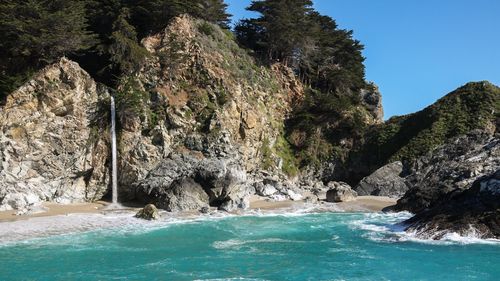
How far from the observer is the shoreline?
26.4 m

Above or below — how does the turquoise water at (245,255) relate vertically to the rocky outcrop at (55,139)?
below

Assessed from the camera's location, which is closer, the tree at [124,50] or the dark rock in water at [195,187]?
the dark rock in water at [195,187]

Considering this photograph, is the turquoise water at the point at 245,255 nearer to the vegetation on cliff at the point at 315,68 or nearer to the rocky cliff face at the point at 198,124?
the rocky cliff face at the point at 198,124

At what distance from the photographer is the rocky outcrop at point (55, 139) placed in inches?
1183

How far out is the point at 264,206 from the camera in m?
33.2

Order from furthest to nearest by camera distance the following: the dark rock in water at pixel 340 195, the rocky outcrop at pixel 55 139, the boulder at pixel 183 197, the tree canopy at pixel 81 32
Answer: the dark rock in water at pixel 340 195, the tree canopy at pixel 81 32, the rocky outcrop at pixel 55 139, the boulder at pixel 183 197

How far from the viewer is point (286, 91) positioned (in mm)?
53688

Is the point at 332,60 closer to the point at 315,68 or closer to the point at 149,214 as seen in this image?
the point at 315,68

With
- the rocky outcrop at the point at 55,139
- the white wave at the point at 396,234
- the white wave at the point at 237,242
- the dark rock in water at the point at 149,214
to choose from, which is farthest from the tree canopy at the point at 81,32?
the white wave at the point at 396,234

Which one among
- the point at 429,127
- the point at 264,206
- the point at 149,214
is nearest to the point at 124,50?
the point at 149,214

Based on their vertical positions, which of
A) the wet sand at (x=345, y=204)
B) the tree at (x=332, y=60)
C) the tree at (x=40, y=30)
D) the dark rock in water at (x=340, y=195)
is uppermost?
the tree at (x=332, y=60)

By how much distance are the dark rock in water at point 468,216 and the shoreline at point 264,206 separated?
32.5ft

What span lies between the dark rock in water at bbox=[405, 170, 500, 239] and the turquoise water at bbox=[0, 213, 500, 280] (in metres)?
1.26

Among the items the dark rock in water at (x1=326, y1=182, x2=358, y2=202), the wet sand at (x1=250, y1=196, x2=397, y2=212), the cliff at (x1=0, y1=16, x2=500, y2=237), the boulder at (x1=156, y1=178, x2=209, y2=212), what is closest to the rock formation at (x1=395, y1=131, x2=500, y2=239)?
the cliff at (x1=0, y1=16, x2=500, y2=237)
